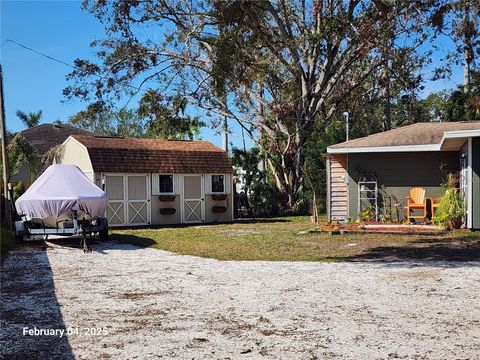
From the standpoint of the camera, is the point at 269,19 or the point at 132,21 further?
the point at 269,19

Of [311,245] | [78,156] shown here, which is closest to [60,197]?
[311,245]

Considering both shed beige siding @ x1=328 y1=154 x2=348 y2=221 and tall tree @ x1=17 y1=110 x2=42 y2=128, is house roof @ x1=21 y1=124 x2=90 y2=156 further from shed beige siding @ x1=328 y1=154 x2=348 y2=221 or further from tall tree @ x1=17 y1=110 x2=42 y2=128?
shed beige siding @ x1=328 y1=154 x2=348 y2=221

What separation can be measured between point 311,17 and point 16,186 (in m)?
17.3

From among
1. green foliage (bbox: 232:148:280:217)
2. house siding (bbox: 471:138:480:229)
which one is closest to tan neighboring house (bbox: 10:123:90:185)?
green foliage (bbox: 232:148:280:217)

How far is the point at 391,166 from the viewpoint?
18.4 metres

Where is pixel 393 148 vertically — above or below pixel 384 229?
above

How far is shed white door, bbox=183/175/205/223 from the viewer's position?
2269 cm

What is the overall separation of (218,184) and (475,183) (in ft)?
37.6

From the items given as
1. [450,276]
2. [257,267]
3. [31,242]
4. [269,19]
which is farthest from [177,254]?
[269,19]

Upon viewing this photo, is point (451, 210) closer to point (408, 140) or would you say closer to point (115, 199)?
point (408, 140)

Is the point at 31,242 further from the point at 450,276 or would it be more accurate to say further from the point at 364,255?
the point at 450,276

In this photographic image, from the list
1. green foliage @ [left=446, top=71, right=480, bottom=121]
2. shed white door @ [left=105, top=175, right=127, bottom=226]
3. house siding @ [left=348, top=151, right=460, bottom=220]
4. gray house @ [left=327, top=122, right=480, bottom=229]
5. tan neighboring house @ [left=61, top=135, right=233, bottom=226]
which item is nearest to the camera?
gray house @ [left=327, top=122, right=480, bottom=229]

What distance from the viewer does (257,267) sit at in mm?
10039

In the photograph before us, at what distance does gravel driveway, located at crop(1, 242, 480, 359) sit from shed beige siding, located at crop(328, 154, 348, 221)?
397 inches
